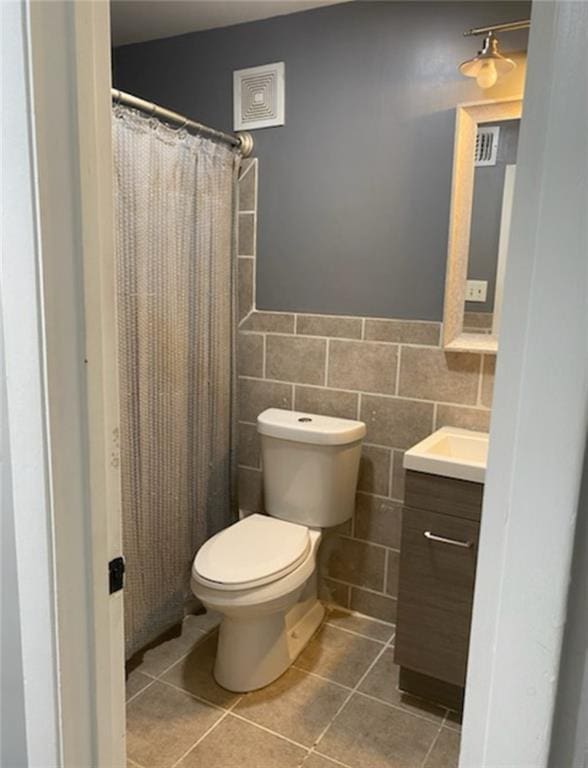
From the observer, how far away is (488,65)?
173 centimetres

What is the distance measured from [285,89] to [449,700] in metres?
2.26

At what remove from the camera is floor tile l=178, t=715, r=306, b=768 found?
1607mm

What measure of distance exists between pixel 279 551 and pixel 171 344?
2.71 feet

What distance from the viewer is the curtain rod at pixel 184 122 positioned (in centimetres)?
176

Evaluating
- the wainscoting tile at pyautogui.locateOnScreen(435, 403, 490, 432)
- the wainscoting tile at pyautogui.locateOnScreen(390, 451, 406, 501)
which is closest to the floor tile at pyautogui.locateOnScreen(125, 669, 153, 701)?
the wainscoting tile at pyautogui.locateOnScreen(390, 451, 406, 501)

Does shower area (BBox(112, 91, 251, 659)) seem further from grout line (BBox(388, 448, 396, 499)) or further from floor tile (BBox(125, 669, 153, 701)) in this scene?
grout line (BBox(388, 448, 396, 499))

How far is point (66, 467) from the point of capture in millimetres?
810

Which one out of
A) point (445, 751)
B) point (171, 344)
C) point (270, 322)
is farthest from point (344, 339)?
point (445, 751)

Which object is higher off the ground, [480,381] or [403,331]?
[403,331]

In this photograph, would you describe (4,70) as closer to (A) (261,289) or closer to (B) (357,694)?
(A) (261,289)

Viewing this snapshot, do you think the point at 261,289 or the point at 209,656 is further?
the point at 261,289

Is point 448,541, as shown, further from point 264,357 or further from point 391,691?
point 264,357

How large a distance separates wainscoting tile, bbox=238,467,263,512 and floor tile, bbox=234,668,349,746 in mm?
721

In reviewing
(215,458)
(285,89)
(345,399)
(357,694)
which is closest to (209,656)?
(357,694)
